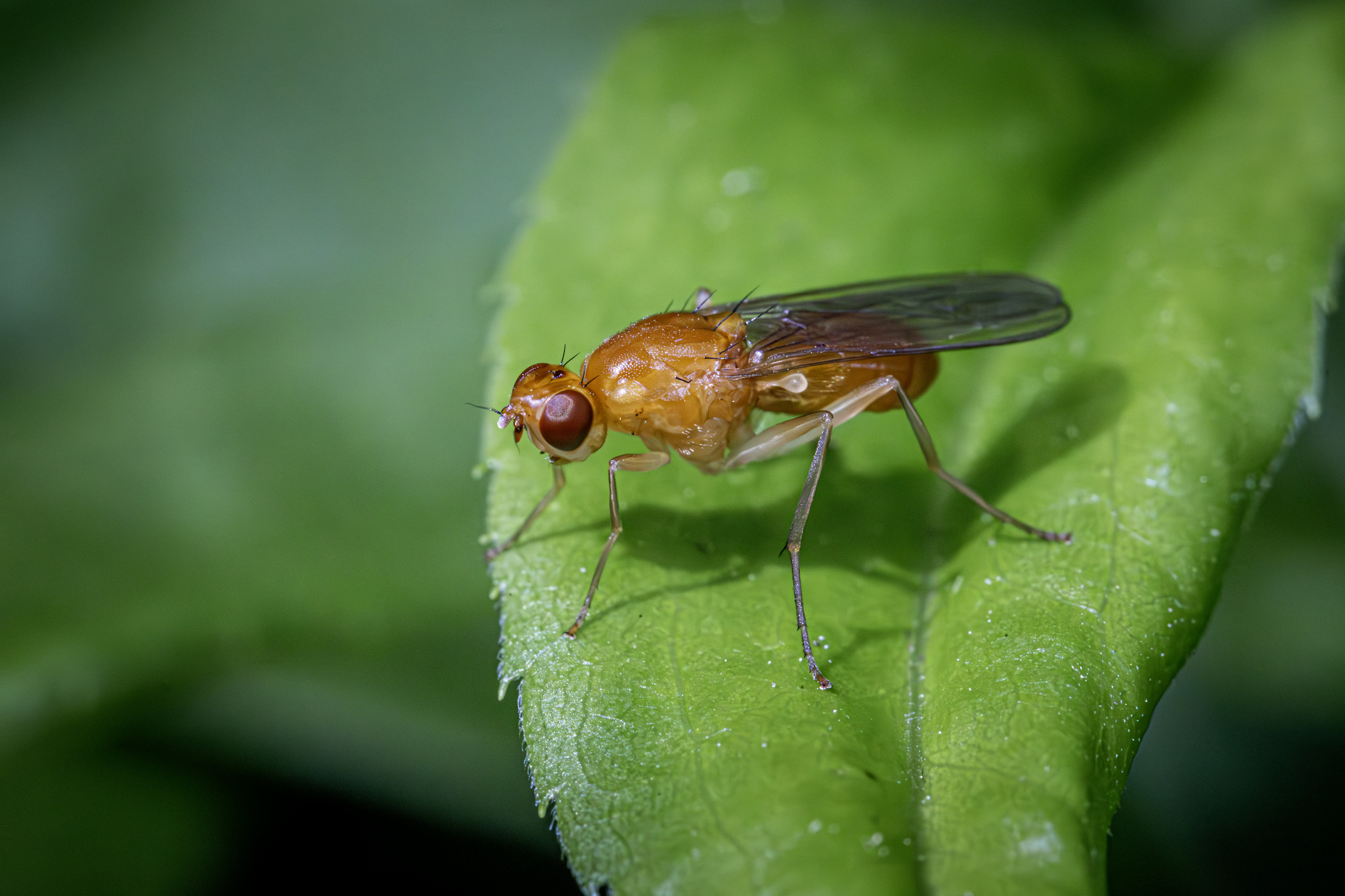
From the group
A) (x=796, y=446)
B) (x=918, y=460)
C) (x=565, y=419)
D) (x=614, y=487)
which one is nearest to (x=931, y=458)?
(x=918, y=460)

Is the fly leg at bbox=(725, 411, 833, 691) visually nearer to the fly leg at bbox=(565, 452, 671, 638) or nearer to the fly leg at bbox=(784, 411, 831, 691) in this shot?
the fly leg at bbox=(784, 411, 831, 691)

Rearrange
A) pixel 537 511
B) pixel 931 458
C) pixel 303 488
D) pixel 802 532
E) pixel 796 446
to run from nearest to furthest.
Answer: pixel 802 532
pixel 537 511
pixel 931 458
pixel 796 446
pixel 303 488

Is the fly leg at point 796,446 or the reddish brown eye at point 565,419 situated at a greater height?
the reddish brown eye at point 565,419

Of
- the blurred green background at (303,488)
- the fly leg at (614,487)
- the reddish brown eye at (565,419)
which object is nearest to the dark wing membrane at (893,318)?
the fly leg at (614,487)

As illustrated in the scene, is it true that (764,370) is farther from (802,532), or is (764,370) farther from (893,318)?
(802,532)

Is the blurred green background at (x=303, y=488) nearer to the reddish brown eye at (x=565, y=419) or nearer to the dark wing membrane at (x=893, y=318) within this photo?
the reddish brown eye at (x=565, y=419)

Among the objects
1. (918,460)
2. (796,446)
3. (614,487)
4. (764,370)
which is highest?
(764,370)

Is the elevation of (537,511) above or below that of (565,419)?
below

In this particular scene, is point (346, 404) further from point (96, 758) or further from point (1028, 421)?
point (1028, 421)
